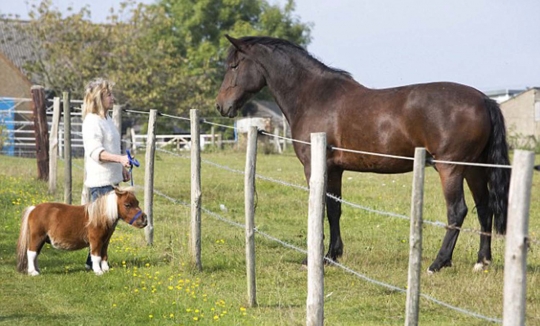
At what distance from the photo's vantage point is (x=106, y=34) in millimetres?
47000

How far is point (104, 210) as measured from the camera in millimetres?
9234

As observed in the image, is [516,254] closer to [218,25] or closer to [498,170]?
[498,170]

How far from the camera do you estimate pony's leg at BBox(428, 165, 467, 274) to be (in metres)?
9.23

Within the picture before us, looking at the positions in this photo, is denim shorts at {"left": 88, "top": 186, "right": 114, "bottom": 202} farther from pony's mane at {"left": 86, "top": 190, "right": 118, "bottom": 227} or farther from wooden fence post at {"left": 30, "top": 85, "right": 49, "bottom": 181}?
wooden fence post at {"left": 30, "top": 85, "right": 49, "bottom": 181}

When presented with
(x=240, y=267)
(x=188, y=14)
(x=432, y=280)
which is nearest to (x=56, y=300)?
(x=240, y=267)

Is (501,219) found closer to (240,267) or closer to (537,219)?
(240,267)

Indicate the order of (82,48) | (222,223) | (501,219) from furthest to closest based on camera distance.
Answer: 1. (82,48)
2. (222,223)
3. (501,219)

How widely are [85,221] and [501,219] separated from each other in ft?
13.8

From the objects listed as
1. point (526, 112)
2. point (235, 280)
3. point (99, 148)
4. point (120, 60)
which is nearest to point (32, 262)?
point (99, 148)

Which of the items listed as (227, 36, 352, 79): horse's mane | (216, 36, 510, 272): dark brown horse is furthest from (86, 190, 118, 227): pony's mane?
(227, 36, 352, 79): horse's mane

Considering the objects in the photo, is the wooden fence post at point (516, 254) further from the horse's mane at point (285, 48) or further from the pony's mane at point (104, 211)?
the horse's mane at point (285, 48)

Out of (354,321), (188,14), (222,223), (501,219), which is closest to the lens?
(354,321)

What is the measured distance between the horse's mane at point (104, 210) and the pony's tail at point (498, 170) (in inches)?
144

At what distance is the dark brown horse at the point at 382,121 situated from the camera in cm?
927
